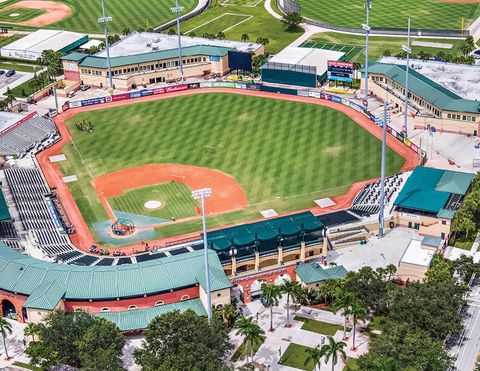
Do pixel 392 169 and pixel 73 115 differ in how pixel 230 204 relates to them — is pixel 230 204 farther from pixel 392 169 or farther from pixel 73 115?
pixel 73 115

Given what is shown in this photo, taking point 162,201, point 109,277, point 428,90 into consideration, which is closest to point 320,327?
point 109,277

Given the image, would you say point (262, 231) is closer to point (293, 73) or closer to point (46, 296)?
point (46, 296)

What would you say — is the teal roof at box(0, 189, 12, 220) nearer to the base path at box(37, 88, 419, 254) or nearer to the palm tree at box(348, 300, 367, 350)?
the base path at box(37, 88, 419, 254)

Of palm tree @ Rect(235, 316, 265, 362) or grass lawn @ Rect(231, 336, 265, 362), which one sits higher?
palm tree @ Rect(235, 316, 265, 362)

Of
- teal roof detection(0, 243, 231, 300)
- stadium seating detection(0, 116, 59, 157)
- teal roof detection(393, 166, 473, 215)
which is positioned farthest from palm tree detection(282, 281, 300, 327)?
stadium seating detection(0, 116, 59, 157)

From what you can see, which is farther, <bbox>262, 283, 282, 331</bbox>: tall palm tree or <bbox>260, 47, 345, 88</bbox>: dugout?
<bbox>260, 47, 345, 88</bbox>: dugout

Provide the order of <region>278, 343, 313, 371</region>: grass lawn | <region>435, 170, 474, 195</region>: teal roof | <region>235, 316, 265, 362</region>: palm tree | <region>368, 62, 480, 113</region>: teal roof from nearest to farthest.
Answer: <region>235, 316, 265, 362</region>: palm tree → <region>278, 343, 313, 371</region>: grass lawn → <region>435, 170, 474, 195</region>: teal roof → <region>368, 62, 480, 113</region>: teal roof

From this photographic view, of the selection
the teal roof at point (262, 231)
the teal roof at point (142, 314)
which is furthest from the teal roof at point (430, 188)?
the teal roof at point (142, 314)

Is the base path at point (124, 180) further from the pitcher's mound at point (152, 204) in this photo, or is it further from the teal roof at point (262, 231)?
the teal roof at point (262, 231)
